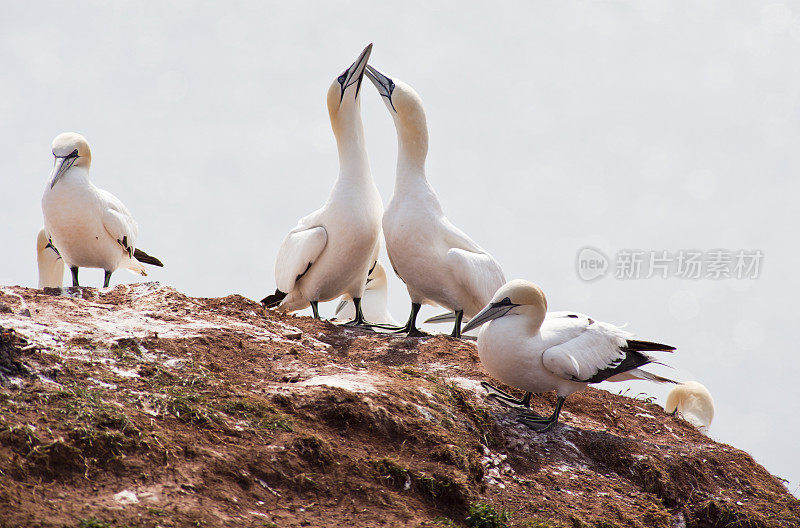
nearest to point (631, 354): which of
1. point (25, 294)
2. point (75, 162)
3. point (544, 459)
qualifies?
point (544, 459)

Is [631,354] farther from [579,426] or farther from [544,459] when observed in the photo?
[544,459]

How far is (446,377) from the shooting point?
687cm

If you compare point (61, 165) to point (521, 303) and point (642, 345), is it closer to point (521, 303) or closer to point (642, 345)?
point (521, 303)

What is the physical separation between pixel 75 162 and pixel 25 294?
3.35m

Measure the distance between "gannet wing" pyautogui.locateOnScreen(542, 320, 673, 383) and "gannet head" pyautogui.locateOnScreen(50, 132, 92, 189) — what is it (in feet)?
18.9

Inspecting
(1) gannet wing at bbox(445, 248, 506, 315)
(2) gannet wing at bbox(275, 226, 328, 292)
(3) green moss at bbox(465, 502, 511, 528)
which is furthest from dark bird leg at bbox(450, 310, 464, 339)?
(3) green moss at bbox(465, 502, 511, 528)

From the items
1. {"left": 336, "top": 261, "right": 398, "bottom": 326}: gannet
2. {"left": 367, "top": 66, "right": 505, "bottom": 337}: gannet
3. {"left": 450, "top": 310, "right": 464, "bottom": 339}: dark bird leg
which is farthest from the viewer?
{"left": 336, "top": 261, "right": 398, "bottom": 326}: gannet

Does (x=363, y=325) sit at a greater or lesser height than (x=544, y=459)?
greater

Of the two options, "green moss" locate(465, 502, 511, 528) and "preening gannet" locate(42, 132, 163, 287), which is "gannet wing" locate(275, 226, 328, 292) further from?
"green moss" locate(465, 502, 511, 528)

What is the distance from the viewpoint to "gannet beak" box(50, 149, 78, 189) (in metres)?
9.73

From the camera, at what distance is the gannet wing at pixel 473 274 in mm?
8219

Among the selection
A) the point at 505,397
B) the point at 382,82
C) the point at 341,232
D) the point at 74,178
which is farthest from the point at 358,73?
the point at 505,397

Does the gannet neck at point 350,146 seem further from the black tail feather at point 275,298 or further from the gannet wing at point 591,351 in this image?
the gannet wing at point 591,351

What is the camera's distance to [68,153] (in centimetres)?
984
